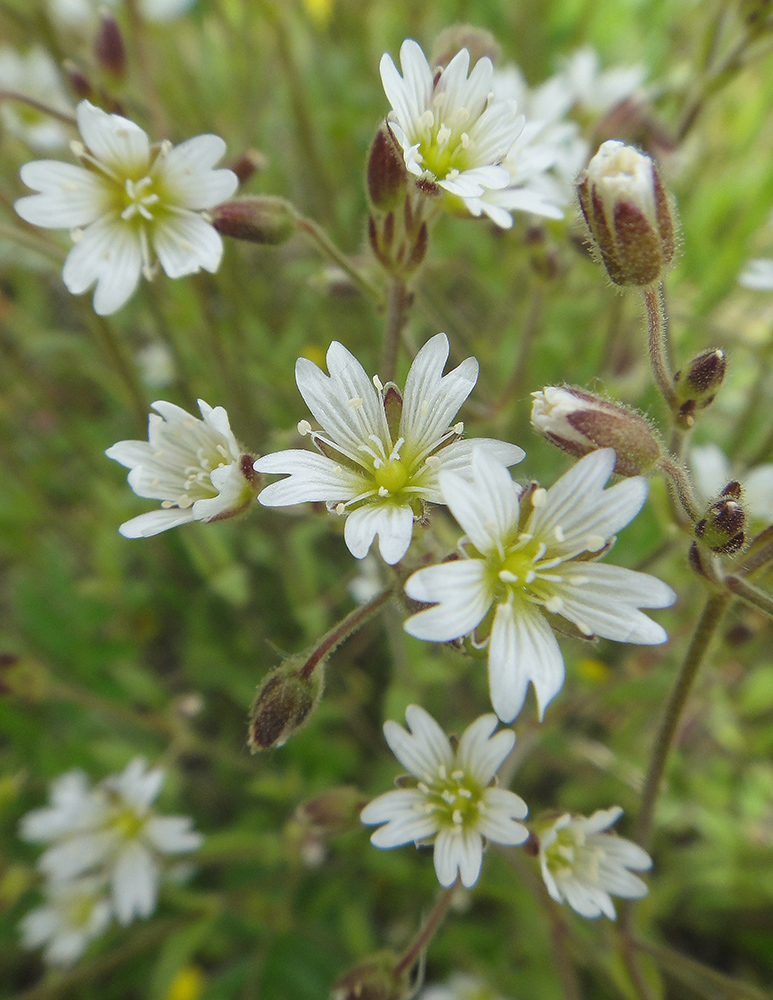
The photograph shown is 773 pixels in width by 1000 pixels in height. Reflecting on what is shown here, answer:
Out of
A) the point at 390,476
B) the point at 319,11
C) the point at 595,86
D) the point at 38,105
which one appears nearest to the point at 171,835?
the point at 390,476

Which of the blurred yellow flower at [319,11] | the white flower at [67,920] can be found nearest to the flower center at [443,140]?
the white flower at [67,920]

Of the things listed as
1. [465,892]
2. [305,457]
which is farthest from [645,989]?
[305,457]

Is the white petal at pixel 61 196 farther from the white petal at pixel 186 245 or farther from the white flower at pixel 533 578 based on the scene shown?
the white flower at pixel 533 578

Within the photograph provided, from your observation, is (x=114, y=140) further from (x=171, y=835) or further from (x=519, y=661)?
(x=171, y=835)

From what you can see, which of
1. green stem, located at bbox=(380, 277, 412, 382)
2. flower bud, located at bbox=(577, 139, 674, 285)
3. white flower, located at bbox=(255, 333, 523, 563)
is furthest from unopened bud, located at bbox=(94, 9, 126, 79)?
flower bud, located at bbox=(577, 139, 674, 285)

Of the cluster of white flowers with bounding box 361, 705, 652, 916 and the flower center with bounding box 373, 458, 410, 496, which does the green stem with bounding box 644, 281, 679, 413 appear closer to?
the flower center with bounding box 373, 458, 410, 496
